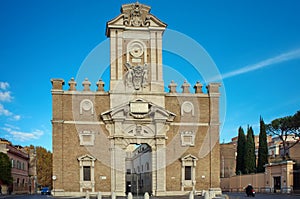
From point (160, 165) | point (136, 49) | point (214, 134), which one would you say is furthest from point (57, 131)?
point (214, 134)

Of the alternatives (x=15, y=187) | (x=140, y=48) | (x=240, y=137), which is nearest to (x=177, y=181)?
(x=140, y=48)

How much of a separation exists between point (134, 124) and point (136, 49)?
710 cm

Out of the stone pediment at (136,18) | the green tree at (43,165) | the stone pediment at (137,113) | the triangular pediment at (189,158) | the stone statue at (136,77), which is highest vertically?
the stone pediment at (136,18)

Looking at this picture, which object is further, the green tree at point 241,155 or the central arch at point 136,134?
the green tree at point 241,155

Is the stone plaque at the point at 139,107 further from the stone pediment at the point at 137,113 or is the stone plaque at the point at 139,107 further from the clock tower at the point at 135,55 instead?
the clock tower at the point at 135,55

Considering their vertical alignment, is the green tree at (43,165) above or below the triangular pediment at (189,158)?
below

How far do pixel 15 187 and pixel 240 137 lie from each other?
106 feet

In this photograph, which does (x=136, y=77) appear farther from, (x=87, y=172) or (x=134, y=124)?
(x=87, y=172)

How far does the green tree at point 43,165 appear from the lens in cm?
8206

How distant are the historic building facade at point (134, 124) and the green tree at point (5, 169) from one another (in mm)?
15926

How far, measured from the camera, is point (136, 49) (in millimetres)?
40062

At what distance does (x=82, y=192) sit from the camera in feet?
123

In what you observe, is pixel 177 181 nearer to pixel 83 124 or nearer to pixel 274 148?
pixel 83 124

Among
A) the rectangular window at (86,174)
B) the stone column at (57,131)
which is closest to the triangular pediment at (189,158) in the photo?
the rectangular window at (86,174)
